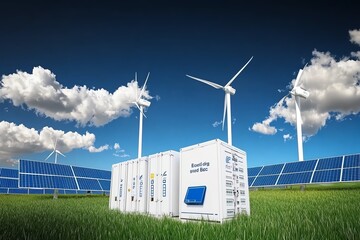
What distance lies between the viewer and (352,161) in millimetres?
29750

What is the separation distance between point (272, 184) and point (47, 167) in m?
27.3

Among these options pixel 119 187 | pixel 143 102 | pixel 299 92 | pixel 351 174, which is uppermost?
pixel 143 102

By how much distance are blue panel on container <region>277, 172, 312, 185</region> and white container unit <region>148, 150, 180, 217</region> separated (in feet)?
77.2

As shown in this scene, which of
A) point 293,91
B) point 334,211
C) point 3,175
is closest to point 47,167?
point 3,175

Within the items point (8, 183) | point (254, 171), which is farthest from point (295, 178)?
point (8, 183)

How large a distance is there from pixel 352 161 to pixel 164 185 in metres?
27.0

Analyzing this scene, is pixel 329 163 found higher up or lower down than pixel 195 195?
higher up

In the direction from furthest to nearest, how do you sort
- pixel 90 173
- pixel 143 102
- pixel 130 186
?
1. pixel 143 102
2. pixel 90 173
3. pixel 130 186

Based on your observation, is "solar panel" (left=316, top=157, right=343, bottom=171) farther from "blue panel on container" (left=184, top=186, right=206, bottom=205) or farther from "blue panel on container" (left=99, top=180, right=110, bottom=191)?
"blue panel on container" (left=184, top=186, right=206, bottom=205)

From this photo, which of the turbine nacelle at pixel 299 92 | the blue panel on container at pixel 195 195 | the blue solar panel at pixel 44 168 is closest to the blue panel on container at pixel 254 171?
the turbine nacelle at pixel 299 92

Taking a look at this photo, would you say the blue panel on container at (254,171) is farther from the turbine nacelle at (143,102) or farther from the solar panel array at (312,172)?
the turbine nacelle at (143,102)

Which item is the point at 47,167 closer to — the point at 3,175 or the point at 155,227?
the point at 3,175

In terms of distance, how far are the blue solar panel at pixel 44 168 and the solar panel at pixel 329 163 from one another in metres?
30.2

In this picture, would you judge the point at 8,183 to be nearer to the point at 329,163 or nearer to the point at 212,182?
the point at 212,182
